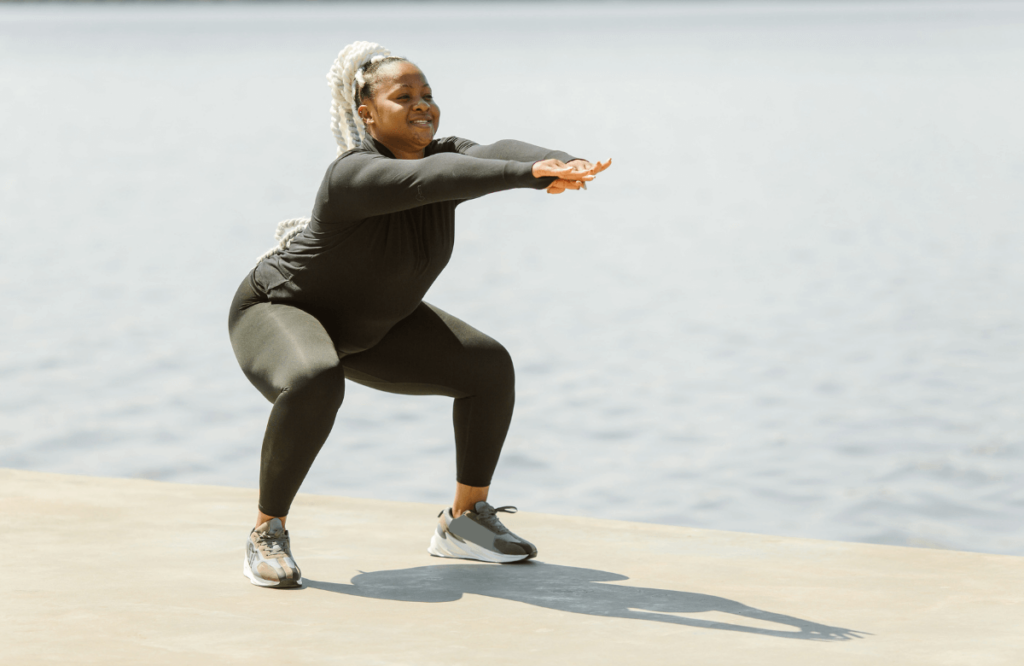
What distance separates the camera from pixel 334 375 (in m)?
4.09

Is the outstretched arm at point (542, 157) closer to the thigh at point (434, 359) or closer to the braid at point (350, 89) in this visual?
the braid at point (350, 89)

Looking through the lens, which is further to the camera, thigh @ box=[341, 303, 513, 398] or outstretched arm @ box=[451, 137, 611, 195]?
thigh @ box=[341, 303, 513, 398]

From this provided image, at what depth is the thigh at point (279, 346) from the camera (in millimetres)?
4078

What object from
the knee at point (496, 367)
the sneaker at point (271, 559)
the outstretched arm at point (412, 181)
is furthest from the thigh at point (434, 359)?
the sneaker at point (271, 559)

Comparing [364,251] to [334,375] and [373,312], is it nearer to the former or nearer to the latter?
[373,312]

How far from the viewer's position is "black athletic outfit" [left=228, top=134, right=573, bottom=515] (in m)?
4.00

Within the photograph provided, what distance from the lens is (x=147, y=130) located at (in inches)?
1203

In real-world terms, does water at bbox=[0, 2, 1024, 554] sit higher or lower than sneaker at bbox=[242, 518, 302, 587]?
higher

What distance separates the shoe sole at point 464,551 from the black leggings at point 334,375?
207 mm

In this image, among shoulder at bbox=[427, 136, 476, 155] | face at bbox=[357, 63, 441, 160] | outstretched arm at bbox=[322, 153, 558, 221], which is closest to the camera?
outstretched arm at bbox=[322, 153, 558, 221]

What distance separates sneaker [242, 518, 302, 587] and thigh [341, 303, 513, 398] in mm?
613

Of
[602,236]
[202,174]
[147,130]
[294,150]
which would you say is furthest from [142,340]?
[147,130]

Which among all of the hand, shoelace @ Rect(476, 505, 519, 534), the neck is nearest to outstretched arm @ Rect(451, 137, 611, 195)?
the hand

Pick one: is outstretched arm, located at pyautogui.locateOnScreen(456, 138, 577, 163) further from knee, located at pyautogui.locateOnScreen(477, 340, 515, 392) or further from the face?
knee, located at pyautogui.locateOnScreen(477, 340, 515, 392)
